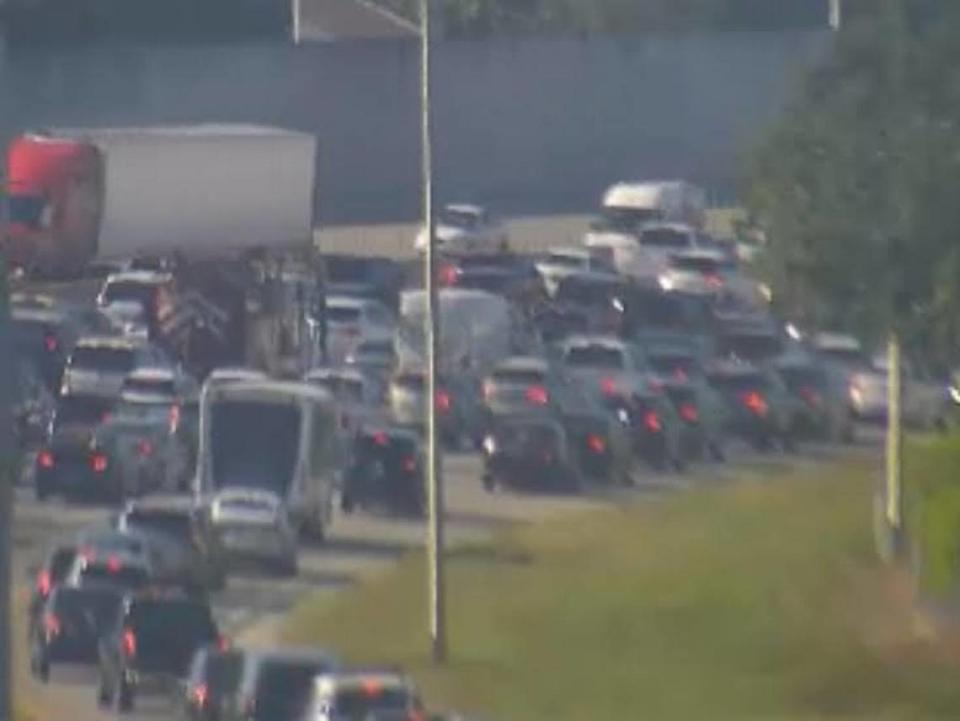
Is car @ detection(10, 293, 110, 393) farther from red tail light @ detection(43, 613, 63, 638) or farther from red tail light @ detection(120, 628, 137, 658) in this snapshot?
red tail light @ detection(120, 628, 137, 658)

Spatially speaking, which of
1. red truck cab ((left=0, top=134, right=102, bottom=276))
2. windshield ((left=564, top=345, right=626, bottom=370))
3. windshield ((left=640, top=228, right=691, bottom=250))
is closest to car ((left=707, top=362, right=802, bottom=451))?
windshield ((left=564, top=345, right=626, bottom=370))

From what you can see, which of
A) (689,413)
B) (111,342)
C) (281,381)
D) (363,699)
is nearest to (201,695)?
(363,699)

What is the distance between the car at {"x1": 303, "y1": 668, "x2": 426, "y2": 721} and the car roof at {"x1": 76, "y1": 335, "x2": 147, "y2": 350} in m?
20.3

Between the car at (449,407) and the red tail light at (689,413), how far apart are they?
2.21 m

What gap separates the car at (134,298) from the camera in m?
44.4

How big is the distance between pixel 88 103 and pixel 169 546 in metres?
30.6

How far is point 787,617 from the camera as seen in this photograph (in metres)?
28.7

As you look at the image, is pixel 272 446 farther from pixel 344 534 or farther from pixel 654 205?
pixel 654 205

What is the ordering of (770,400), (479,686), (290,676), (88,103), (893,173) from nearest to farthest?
1. (290,676)
2. (479,686)
3. (893,173)
4. (770,400)
5. (88,103)

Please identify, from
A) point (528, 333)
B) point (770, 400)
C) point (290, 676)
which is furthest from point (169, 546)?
point (528, 333)

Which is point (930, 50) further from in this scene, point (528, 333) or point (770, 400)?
point (528, 333)

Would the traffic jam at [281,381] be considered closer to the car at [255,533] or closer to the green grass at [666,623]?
the car at [255,533]

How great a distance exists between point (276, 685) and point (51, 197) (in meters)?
24.0

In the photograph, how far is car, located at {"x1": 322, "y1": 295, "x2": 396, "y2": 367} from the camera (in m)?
45.8
